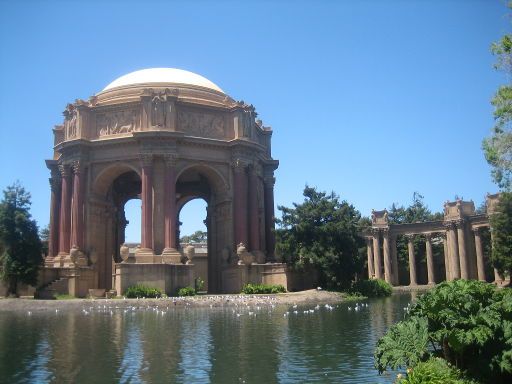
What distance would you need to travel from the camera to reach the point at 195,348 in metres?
16.4

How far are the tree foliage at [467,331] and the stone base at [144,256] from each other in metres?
33.9

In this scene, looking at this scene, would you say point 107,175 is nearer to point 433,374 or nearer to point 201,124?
point 201,124

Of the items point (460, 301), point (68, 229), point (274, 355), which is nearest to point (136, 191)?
point (68, 229)

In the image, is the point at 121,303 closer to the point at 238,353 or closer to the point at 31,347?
the point at 31,347

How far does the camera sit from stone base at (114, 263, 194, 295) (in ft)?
136

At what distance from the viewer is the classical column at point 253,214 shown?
50125mm

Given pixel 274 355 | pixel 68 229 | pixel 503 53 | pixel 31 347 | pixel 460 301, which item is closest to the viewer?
pixel 460 301

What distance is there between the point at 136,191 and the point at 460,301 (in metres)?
52.3

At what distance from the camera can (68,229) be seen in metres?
49.7

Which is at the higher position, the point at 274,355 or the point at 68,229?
the point at 68,229

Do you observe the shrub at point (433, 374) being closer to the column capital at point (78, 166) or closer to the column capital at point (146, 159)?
the column capital at point (146, 159)

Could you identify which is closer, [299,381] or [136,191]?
[299,381]

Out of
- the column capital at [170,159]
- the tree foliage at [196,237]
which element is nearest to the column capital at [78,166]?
the column capital at [170,159]

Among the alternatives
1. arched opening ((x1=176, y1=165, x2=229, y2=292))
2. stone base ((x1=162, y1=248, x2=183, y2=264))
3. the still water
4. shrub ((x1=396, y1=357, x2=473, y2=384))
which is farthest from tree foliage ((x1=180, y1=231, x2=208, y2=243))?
shrub ((x1=396, y1=357, x2=473, y2=384))
